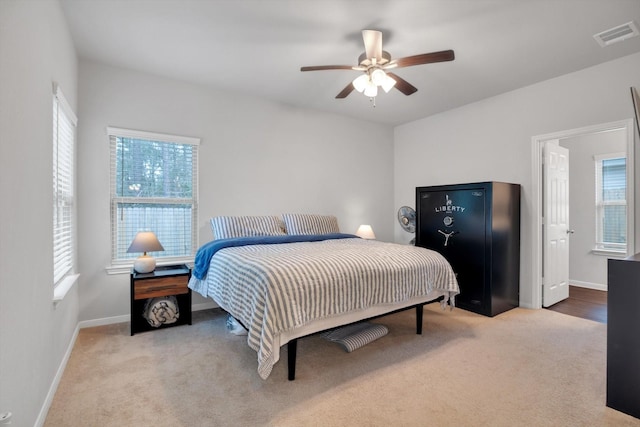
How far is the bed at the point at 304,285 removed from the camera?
1.92m

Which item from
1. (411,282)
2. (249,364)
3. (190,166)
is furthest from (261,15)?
(249,364)

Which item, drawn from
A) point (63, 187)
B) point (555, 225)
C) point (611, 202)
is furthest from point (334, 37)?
point (611, 202)

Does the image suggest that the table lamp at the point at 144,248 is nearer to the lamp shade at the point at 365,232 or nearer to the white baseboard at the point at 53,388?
the white baseboard at the point at 53,388

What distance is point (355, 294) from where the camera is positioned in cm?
227

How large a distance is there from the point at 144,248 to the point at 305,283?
197cm

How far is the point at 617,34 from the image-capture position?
8.71 feet

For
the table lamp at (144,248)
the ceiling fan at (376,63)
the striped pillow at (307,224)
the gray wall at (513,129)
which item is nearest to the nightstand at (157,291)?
the table lamp at (144,248)

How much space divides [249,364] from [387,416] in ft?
3.67

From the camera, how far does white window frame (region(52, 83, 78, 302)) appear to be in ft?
7.45

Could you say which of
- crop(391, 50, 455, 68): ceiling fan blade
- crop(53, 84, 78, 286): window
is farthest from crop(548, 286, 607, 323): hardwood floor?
crop(53, 84, 78, 286): window

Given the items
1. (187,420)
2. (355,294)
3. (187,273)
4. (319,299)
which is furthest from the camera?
(187,273)

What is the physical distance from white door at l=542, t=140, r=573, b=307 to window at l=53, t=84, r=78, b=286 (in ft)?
16.3

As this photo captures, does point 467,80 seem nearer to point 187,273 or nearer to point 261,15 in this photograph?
point 261,15

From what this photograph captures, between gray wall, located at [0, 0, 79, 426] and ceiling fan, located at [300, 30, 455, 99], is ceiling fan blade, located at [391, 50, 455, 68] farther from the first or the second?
gray wall, located at [0, 0, 79, 426]
